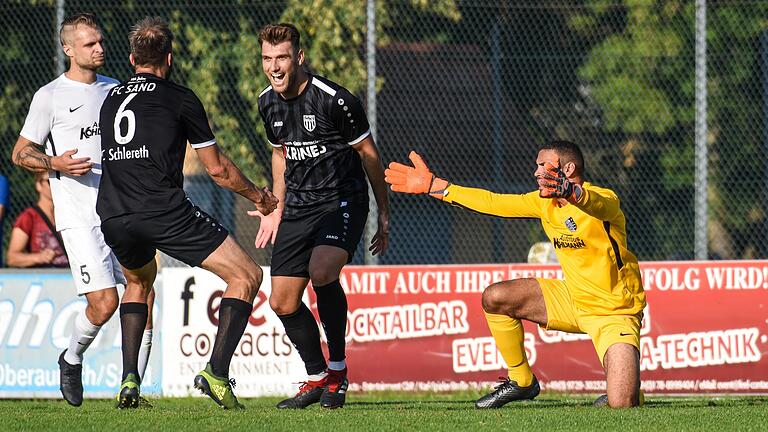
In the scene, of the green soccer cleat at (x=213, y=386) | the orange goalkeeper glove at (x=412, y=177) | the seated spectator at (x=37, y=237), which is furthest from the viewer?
the seated spectator at (x=37, y=237)

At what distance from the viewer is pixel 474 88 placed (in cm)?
1500

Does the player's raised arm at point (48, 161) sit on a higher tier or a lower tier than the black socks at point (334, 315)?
higher

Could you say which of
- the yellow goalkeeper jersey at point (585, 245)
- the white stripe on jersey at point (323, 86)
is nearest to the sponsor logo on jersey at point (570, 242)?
the yellow goalkeeper jersey at point (585, 245)

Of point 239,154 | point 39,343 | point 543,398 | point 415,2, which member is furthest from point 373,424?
point 415,2

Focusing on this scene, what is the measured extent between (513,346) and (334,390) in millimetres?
1142

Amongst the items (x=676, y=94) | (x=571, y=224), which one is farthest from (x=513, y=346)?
(x=676, y=94)

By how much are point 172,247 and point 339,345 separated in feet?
4.16

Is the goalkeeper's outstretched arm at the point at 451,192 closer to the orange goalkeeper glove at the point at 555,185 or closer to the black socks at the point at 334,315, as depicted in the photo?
the orange goalkeeper glove at the point at 555,185

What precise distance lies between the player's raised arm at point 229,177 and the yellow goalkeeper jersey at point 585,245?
1.12 m

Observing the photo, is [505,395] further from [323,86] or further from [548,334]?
[548,334]

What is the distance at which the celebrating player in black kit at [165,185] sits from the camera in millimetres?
6828

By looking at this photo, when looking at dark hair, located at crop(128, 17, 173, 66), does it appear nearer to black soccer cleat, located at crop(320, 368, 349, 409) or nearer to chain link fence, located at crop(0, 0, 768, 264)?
black soccer cleat, located at crop(320, 368, 349, 409)

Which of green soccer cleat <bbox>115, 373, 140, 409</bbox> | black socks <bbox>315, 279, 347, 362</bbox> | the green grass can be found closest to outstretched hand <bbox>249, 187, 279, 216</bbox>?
black socks <bbox>315, 279, 347, 362</bbox>

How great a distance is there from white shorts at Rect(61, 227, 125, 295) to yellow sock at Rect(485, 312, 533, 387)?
243 centimetres
